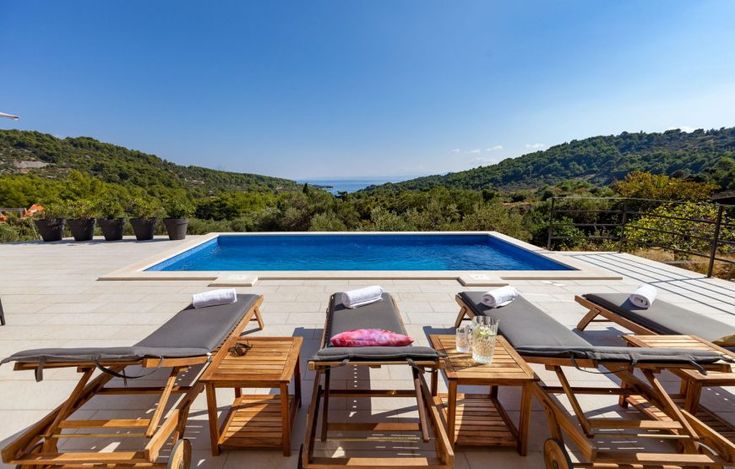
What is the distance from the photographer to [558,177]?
3709 cm

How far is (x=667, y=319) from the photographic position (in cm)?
252

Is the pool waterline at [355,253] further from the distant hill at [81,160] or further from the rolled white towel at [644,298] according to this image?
the distant hill at [81,160]

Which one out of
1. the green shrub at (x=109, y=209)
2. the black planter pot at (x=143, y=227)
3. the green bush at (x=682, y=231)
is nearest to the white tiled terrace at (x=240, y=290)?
the green bush at (x=682, y=231)

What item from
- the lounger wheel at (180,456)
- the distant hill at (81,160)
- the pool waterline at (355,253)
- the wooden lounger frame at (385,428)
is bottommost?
the pool waterline at (355,253)

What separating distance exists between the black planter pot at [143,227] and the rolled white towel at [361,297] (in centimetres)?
790

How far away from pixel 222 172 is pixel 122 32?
32.9 m

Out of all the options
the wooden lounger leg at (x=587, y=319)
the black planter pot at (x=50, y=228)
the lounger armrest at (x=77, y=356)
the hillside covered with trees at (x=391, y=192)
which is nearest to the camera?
the lounger armrest at (x=77, y=356)

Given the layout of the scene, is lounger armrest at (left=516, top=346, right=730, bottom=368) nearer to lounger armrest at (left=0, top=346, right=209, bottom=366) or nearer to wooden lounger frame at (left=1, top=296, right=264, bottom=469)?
wooden lounger frame at (left=1, top=296, right=264, bottom=469)

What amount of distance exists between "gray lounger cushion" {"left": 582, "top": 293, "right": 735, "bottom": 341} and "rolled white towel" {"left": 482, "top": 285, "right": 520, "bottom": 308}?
0.90 m

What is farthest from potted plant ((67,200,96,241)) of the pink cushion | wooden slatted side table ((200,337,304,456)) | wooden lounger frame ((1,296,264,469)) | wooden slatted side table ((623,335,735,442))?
wooden slatted side table ((623,335,735,442))

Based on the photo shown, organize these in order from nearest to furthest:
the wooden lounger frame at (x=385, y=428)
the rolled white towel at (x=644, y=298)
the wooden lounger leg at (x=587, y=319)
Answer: the wooden lounger frame at (x=385, y=428) → the rolled white towel at (x=644, y=298) → the wooden lounger leg at (x=587, y=319)

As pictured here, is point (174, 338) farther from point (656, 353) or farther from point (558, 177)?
point (558, 177)

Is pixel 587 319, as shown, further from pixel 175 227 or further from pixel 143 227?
pixel 143 227

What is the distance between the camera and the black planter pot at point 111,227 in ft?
26.8
